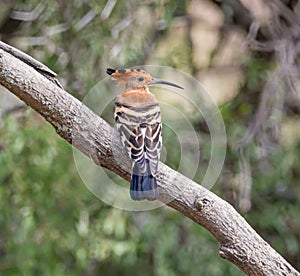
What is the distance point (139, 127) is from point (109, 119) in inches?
55.1

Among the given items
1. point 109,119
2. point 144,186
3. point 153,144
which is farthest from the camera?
point 109,119

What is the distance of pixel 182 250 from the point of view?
125 inches

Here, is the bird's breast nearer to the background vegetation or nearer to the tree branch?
the tree branch

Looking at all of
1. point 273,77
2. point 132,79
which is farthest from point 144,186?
point 273,77

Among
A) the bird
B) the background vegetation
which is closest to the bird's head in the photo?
the bird

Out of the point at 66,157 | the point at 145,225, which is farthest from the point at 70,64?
the point at 145,225

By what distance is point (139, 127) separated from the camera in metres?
1.59

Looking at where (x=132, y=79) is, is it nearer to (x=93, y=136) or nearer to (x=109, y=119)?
(x=93, y=136)

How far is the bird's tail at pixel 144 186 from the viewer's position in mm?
1462

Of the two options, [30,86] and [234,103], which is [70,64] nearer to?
[234,103]

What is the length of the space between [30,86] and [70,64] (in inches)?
63.4

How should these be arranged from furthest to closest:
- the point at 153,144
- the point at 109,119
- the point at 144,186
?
the point at 109,119
the point at 153,144
the point at 144,186

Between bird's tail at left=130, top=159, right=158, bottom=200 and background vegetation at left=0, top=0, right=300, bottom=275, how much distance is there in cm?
129

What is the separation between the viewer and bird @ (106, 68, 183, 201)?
148 cm
